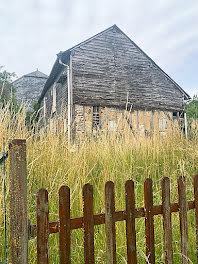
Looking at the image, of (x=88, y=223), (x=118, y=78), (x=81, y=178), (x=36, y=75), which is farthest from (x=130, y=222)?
(x=36, y=75)

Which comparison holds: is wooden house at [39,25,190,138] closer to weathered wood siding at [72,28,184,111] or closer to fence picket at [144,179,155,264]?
weathered wood siding at [72,28,184,111]

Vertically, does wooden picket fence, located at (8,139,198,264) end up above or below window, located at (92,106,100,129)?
below

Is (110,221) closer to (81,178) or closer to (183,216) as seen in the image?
(183,216)

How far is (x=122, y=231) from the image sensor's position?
6.81ft

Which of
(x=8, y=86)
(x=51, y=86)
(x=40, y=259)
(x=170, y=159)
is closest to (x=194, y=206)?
(x=40, y=259)

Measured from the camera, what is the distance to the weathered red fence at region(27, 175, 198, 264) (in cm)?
124

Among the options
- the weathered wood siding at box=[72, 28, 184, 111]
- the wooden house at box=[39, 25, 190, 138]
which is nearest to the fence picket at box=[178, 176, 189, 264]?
the wooden house at box=[39, 25, 190, 138]

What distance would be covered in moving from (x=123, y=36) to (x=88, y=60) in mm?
2692

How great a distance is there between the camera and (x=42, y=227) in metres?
1.23

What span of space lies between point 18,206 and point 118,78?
12.4m

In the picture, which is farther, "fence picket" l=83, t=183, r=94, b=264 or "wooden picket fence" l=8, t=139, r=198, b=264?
"fence picket" l=83, t=183, r=94, b=264

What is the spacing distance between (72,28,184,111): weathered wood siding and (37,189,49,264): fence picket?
35.3 ft

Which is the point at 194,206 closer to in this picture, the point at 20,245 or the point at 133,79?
the point at 20,245

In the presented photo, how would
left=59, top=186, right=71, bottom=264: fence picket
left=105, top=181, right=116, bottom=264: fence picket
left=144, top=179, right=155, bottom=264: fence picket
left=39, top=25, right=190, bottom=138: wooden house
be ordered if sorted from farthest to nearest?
1. left=39, top=25, right=190, bottom=138: wooden house
2. left=144, top=179, right=155, bottom=264: fence picket
3. left=105, top=181, right=116, bottom=264: fence picket
4. left=59, top=186, right=71, bottom=264: fence picket
